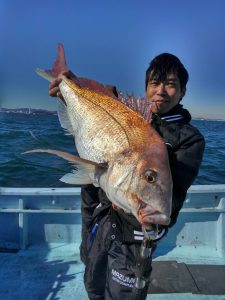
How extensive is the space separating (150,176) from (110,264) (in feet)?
3.51

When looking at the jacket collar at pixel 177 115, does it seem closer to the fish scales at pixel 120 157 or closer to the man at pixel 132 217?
the man at pixel 132 217

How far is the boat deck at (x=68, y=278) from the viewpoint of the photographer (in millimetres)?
3818

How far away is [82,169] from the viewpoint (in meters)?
2.09

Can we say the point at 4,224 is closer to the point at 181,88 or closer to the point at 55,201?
the point at 55,201

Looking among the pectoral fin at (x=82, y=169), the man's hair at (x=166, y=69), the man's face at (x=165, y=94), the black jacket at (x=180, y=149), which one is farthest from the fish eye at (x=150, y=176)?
the man's hair at (x=166, y=69)

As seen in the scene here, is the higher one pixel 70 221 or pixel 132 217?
pixel 132 217

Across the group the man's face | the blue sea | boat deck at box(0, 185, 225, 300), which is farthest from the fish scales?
the blue sea

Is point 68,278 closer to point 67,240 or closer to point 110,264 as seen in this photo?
point 67,240

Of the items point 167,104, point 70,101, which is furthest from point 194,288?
point 70,101

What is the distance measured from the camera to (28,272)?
4.26 meters

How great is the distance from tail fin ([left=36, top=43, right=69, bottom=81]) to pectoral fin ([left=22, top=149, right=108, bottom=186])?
88cm

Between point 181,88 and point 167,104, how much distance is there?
194mm

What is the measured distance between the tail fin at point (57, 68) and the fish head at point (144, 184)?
1.07 m

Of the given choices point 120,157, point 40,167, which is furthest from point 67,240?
point 40,167
